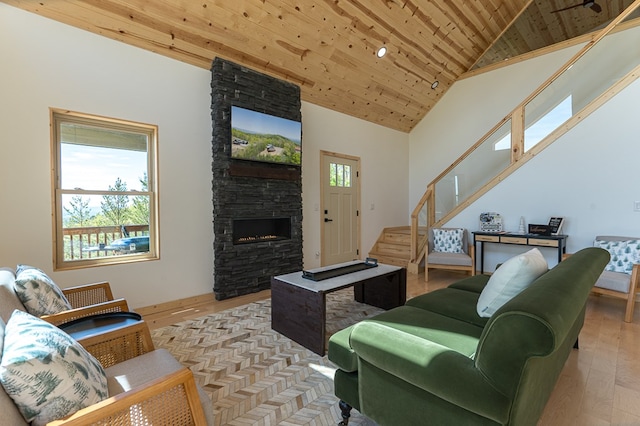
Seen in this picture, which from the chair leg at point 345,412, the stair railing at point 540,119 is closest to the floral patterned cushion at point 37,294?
the chair leg at point 345,412

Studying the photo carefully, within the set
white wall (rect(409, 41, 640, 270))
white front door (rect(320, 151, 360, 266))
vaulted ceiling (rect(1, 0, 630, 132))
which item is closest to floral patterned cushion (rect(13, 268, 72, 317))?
vaulted ceiling (rect(1, 0, 630, 132))

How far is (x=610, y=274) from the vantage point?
10.3 feet

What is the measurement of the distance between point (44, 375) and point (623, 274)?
4.55 metres

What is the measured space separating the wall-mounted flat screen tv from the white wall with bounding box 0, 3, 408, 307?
1.24 ft

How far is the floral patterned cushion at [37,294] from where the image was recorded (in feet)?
5.59

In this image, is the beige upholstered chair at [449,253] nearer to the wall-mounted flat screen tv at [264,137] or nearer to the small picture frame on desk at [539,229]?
the small picture frame on desk at [539,229]

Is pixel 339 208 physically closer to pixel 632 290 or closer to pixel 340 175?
pixel 340 175

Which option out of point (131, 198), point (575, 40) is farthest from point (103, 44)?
point (575, 40)

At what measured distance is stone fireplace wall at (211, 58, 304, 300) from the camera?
3.70m

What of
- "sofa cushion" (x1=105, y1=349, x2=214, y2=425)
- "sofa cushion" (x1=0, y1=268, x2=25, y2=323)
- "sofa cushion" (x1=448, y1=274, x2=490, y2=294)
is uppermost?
"sofa cushion" (x1=0, y1=268, x2=25, y2=323)

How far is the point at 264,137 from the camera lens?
13.2 ft

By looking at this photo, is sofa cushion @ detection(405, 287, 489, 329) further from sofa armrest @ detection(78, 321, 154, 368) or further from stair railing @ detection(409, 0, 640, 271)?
stair railing @ detection(409, 0, 640, 271)

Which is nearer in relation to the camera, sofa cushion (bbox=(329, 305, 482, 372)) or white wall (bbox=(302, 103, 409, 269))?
sofa cushion (bbox=(329, 305, 482, 372))

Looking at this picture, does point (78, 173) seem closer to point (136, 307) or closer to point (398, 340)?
point (136, 307)
